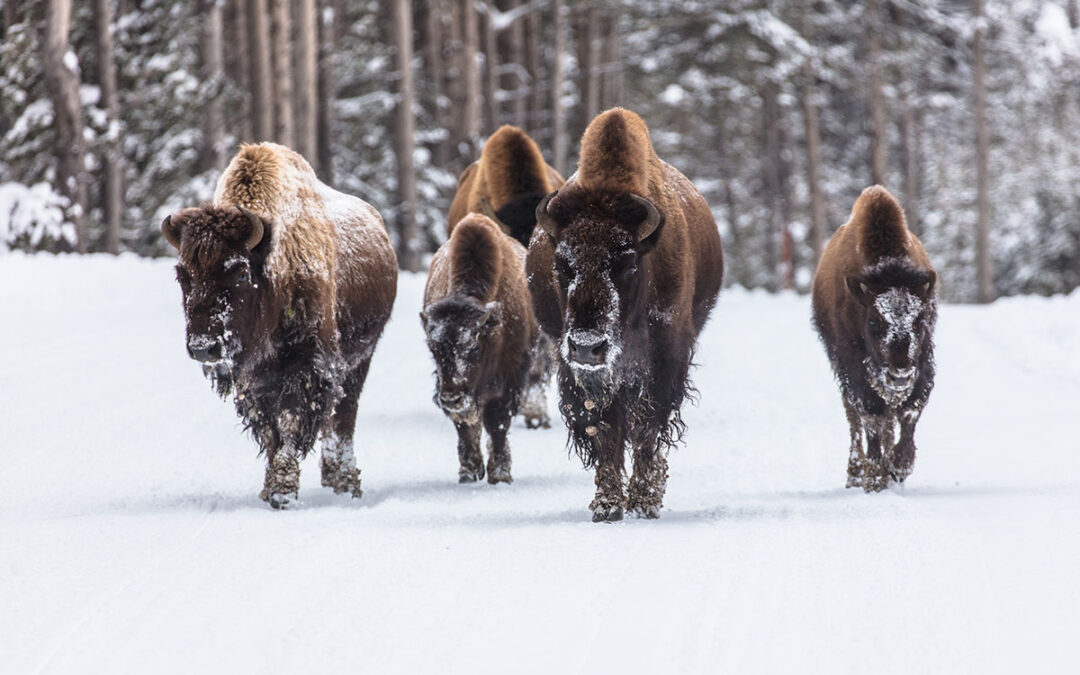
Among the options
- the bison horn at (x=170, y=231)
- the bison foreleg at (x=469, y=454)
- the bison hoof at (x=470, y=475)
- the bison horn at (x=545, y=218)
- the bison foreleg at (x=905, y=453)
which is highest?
the bison horn at (x=545, y=218)

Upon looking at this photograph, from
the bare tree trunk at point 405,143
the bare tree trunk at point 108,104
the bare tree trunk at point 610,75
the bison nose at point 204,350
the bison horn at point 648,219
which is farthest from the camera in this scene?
the bare tree trunk at point 610,75

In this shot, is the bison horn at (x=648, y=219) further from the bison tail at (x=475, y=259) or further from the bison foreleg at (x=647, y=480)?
the bison tail at (x=475, y=259)

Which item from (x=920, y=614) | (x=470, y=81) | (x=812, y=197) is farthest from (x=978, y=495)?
(x=812, y=197)

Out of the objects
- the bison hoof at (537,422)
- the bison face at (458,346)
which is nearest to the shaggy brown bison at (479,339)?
the bison face at (458,346)

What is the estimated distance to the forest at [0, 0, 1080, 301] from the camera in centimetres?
2372

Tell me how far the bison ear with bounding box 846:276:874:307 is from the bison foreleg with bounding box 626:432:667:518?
6.38 feet

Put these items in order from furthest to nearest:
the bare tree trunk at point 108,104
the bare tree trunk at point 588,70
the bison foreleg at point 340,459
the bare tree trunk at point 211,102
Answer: the bare tree trunk at point 588,70
the bare tree trunk at point 211,102
the bare tree trunk at point 108,104
the bison foreleg at point 340,459

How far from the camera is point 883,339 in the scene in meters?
8.36

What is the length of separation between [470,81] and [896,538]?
73.5 feet

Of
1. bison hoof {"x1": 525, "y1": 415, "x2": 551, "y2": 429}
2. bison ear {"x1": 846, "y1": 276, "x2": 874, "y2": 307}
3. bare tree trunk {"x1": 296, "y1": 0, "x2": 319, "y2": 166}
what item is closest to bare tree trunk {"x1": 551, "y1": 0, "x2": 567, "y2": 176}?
bare tree trunk {"x1": 296, "y1": 0, "x2": 319, "y2": 166}

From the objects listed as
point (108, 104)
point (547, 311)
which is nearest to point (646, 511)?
point (547, 311)

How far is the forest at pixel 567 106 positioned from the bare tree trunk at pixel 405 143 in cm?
6

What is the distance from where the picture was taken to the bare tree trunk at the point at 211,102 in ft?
88.7

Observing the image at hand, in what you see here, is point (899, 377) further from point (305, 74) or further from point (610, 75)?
point (610, 75)
